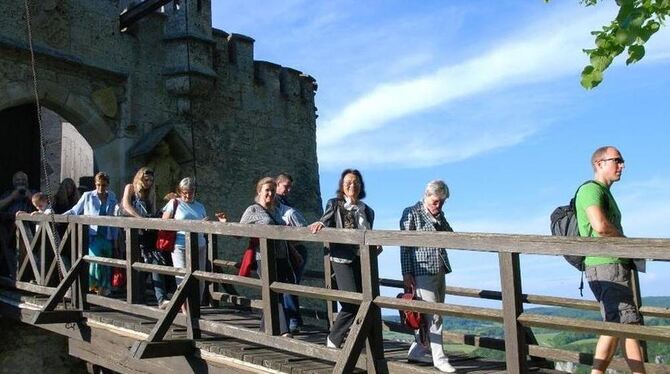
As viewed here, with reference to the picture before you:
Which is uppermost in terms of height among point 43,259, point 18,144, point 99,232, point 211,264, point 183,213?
point 18,144

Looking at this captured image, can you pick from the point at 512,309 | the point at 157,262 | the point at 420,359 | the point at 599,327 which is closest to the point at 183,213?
the point at 157,262

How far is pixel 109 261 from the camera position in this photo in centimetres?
617

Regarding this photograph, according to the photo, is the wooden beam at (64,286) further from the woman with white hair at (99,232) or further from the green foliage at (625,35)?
the green foliage at (625,35)

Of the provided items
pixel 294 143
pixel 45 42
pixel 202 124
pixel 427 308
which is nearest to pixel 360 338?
pixel 427 308

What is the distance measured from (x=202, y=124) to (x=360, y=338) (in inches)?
292

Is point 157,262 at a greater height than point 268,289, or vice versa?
point 157,262

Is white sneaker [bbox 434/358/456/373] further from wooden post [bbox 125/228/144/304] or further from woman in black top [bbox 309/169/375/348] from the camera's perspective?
wooden post [bbox 125/228/144/304]

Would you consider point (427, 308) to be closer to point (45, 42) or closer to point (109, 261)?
point (109, 261)

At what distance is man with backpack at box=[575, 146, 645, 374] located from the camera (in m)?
3.60

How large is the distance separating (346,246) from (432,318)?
0.73 meters

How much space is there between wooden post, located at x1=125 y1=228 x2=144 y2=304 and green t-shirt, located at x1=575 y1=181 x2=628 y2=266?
11.5ft

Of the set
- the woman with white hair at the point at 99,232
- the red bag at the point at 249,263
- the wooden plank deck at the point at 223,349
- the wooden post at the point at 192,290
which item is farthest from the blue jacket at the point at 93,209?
the red bag at the point at 249,263

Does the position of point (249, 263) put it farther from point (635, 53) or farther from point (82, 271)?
point (635, 53)

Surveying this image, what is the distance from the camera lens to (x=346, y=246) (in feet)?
15.6
